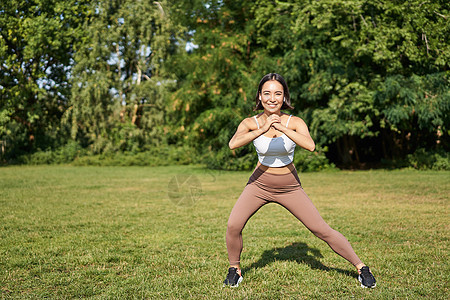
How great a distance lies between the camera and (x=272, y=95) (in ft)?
14.1

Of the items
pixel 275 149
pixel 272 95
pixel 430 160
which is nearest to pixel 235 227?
pixel 275 149

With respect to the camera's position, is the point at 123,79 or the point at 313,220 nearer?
the point at 313,220

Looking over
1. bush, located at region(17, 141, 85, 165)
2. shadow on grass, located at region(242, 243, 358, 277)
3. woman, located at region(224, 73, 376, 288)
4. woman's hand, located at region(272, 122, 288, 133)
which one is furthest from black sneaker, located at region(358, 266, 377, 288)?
bush, located at region(17, 141, 85, 165)

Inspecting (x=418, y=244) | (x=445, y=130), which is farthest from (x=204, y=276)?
(x=445, y=130)

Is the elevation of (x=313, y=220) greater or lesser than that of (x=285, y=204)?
lesser

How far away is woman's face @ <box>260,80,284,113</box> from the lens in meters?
4.31

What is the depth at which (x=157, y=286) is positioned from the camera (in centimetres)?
452

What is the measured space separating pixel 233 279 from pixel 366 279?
4.44 feet

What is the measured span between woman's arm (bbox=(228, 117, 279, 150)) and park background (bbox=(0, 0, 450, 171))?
1569 cm

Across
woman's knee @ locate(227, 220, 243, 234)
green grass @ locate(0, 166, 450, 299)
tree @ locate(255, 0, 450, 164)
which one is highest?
tree @ locate(255, 0, 450, 164)

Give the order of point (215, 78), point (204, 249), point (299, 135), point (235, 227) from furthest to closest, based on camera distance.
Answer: point (215, 78) → point (204, 249) → point (235, 227) → point (299, 135)

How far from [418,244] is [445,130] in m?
16.7

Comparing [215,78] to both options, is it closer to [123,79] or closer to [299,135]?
[123,79]

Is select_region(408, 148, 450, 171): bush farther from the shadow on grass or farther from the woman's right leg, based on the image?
the woman's right leg
